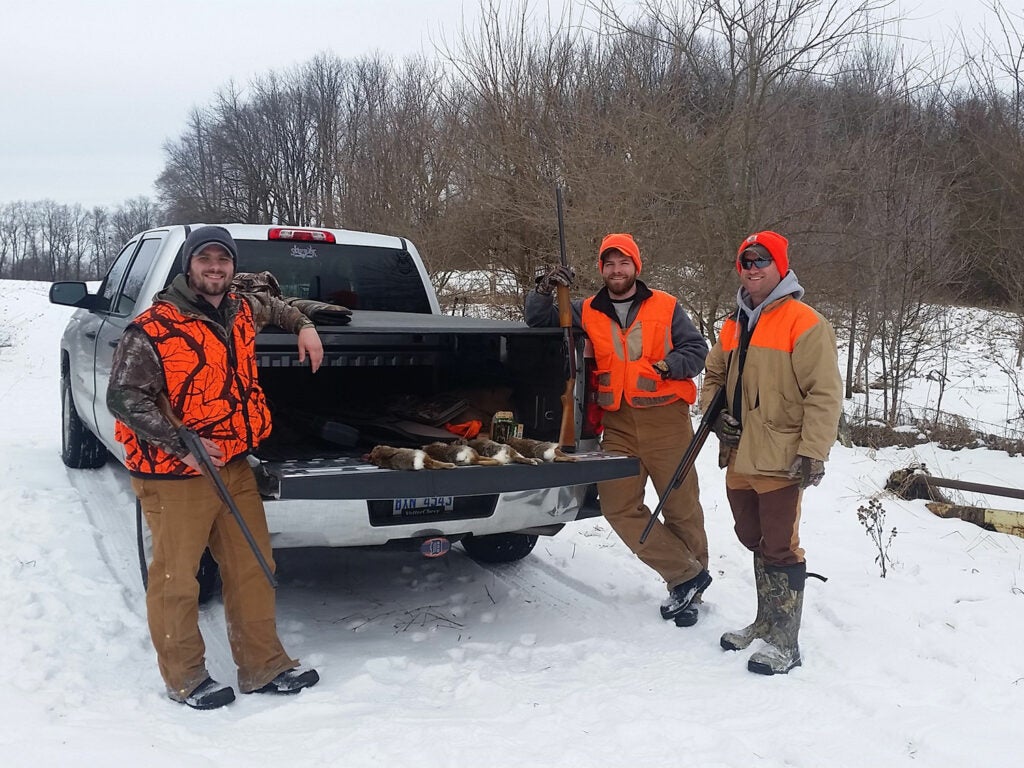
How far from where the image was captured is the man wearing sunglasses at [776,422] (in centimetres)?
374

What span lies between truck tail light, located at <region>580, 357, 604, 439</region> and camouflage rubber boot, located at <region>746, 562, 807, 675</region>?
1.14 m

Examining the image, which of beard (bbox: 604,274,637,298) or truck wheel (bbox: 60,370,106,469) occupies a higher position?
beard (bbox: 604,274,637,298)

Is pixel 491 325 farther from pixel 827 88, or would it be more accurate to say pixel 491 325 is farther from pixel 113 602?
pixel 827 88

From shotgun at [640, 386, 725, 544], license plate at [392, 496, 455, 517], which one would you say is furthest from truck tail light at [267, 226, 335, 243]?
shotgun at [640, 386, 725, 544]

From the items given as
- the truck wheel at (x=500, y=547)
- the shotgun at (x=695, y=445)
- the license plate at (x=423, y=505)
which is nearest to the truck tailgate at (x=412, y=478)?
the license plate at (x=423, y=505)

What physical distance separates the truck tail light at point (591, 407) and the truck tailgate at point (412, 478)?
47cm

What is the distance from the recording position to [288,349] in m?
4.01

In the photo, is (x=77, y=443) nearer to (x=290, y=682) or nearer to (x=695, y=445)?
(x=290, y=682)

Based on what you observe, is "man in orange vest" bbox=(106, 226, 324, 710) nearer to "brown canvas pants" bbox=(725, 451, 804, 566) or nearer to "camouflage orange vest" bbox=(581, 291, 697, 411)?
"camouflage orange vest" bbox=(581, 291, 697, 411)

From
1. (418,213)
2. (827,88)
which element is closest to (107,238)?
(418,213)

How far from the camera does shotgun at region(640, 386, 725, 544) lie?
430 cm

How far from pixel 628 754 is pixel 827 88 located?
8.68 metres

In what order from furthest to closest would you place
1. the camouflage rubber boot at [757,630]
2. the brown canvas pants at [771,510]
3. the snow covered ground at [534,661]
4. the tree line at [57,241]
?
the tree line at [57,241]
the camouflage rubber boot at [757,630]
the brown canvas pants at [771,510]
the snow covered ground at [534,661]

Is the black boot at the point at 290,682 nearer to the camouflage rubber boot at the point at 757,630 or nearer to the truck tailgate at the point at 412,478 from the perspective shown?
the truck tailgate at the point at 412,478
